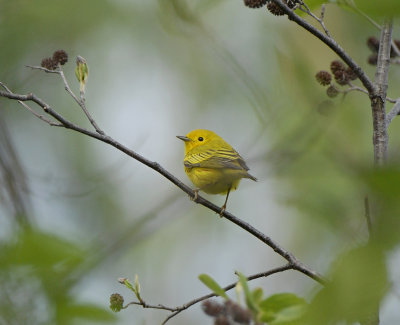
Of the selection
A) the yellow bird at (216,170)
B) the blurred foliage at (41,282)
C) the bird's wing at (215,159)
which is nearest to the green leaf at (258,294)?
the blurred foliage at (41,282)

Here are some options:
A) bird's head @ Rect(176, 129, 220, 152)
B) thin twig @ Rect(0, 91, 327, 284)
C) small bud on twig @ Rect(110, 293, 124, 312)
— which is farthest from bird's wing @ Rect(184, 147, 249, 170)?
small bud on twig @ Rect(110, 293, 124, 312)

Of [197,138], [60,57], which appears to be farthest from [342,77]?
[197,138]

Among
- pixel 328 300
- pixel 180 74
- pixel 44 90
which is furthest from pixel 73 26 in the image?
pixel 328 300

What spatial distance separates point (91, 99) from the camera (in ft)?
31.1

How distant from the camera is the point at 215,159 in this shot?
4363 millimetres

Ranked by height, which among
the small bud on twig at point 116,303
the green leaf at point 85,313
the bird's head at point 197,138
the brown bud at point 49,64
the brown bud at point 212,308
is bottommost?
the green leaf at point 85,313

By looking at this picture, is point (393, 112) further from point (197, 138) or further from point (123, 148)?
point (197, 138)

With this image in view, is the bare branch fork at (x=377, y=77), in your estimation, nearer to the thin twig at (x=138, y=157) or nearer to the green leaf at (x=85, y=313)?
the thin twig at (x=138, y=157)

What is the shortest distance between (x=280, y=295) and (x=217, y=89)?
8.95 m

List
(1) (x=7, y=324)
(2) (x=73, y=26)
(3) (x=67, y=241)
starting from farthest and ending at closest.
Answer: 1. (2) (x=73, y=26)
2. (1) (x=7, y=324)
3. (3) (x=67, y=241)

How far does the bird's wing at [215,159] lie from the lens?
4.22m

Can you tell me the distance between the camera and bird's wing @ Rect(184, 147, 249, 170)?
4219 millimetres

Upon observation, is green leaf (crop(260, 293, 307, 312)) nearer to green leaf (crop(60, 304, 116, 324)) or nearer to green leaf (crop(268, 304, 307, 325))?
green leaf (crop(268, 304, 307, 325))

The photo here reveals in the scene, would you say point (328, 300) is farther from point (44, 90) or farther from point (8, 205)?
point (44, 90)
